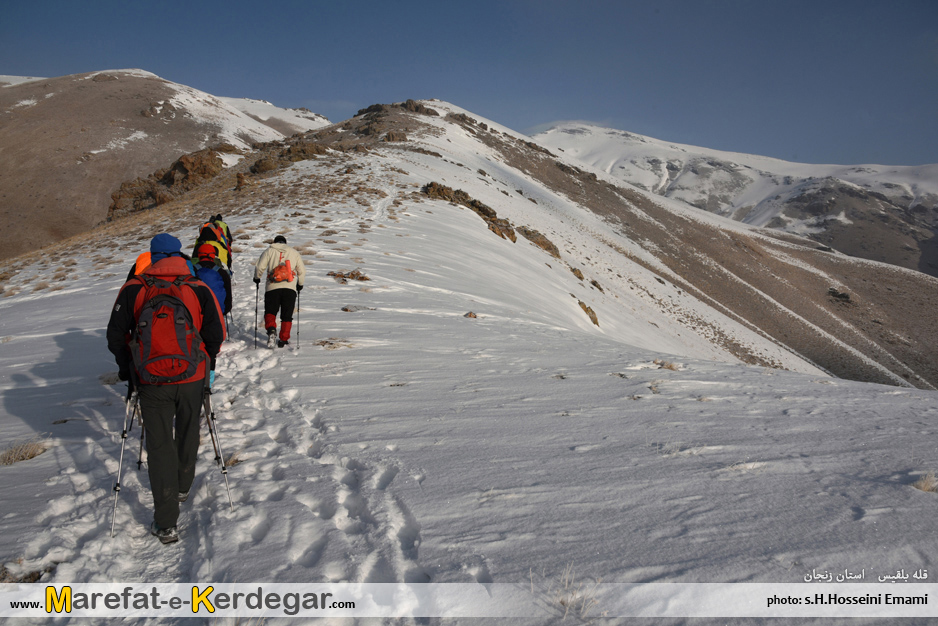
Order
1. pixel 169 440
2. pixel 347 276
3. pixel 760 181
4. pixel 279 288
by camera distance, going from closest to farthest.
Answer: pixel 169 440 → pixel 279 288 → pixel 347 276 → pixel 760 181

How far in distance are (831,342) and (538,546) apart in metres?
40.2

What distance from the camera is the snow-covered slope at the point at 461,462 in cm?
261

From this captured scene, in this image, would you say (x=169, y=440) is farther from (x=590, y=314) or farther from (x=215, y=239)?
(x=590, y=314)

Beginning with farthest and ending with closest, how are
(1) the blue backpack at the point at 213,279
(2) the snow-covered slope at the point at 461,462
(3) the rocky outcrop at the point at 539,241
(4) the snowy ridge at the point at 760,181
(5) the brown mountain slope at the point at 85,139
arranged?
(4) the snowy ridge at the point at 760,181 → (5) the brown mountain slope at the point at 85,139 → (3) the rocky outcrop at the point at 539,241 → (1) the blue backpack at the point at 213,279 → (2) the snow-covered slope at the point at 461,462

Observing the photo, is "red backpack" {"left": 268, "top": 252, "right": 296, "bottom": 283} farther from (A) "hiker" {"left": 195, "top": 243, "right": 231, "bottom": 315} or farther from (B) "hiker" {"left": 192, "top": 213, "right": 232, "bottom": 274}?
(A) "hiker" {"left": 195, "top": 243, "right": 231, "bottom": 315}

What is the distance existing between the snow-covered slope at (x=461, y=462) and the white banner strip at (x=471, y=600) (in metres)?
0.06

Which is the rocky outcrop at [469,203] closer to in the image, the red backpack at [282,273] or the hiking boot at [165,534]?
the red backpack at [282,273]

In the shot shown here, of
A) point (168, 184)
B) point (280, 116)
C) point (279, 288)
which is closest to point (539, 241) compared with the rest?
point (279, 288)

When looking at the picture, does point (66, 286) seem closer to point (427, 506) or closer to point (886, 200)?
point (427, 506)

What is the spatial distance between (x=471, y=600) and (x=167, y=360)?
102 inches

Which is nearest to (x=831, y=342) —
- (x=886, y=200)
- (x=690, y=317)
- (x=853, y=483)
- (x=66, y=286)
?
(x=690, y=317)

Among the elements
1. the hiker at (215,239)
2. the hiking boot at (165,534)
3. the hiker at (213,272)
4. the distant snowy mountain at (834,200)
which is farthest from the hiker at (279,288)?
the distant snowy mountain at (834,200)

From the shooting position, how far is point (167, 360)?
3051 mm

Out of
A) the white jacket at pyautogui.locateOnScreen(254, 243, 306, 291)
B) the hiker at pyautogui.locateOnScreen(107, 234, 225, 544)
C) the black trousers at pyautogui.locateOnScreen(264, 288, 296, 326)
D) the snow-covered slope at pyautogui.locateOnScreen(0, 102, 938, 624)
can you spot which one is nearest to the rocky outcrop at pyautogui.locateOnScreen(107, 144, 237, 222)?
the snow-covered slope at pyautogui.locateOnScreen(0, 102, 938, 624)
